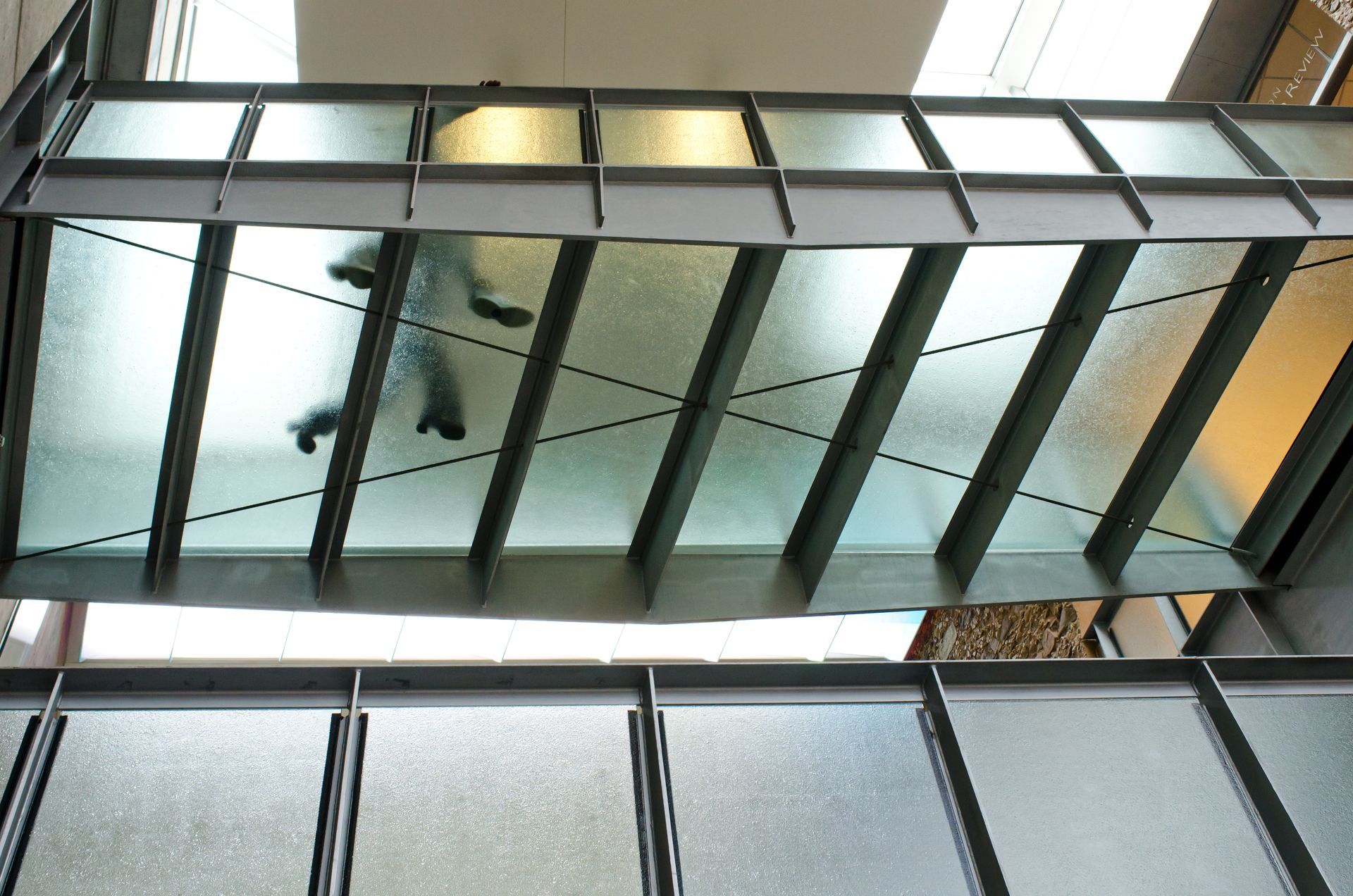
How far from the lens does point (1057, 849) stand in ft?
21.0

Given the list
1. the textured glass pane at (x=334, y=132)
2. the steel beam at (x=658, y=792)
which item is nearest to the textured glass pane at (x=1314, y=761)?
the steel beam at (x=658, y=792)

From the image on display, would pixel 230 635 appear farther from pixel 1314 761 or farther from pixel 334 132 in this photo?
pixel 1314 761

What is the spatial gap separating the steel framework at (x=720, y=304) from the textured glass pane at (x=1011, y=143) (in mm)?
120

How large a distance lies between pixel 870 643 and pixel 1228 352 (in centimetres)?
1152

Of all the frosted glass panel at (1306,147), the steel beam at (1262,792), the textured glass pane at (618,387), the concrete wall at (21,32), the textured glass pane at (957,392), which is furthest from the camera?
the frosted glass panel at (1306,147)

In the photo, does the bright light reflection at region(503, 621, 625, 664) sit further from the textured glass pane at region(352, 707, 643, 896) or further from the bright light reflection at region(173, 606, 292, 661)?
the textured glass pane at region(352, 707, 643, 896)

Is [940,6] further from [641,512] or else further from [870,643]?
[870,643]

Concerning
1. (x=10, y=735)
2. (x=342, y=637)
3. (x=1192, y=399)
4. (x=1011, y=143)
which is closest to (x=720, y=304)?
(x=1011, y=143)

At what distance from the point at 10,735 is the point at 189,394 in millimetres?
3500

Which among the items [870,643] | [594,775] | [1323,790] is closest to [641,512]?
[594,775]

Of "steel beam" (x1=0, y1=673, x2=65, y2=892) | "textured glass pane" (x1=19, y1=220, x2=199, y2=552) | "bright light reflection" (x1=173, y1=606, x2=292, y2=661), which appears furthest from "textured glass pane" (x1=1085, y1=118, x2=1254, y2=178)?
"bright light reflection" (x1=173, y1=606, x2=292, y2=661)

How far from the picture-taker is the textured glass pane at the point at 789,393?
9.35m

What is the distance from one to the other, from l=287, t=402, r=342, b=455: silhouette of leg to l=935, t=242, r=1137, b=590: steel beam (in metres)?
6.12

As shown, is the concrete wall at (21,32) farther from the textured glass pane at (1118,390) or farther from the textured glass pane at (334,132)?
the textured glass pane at (1118,390)
